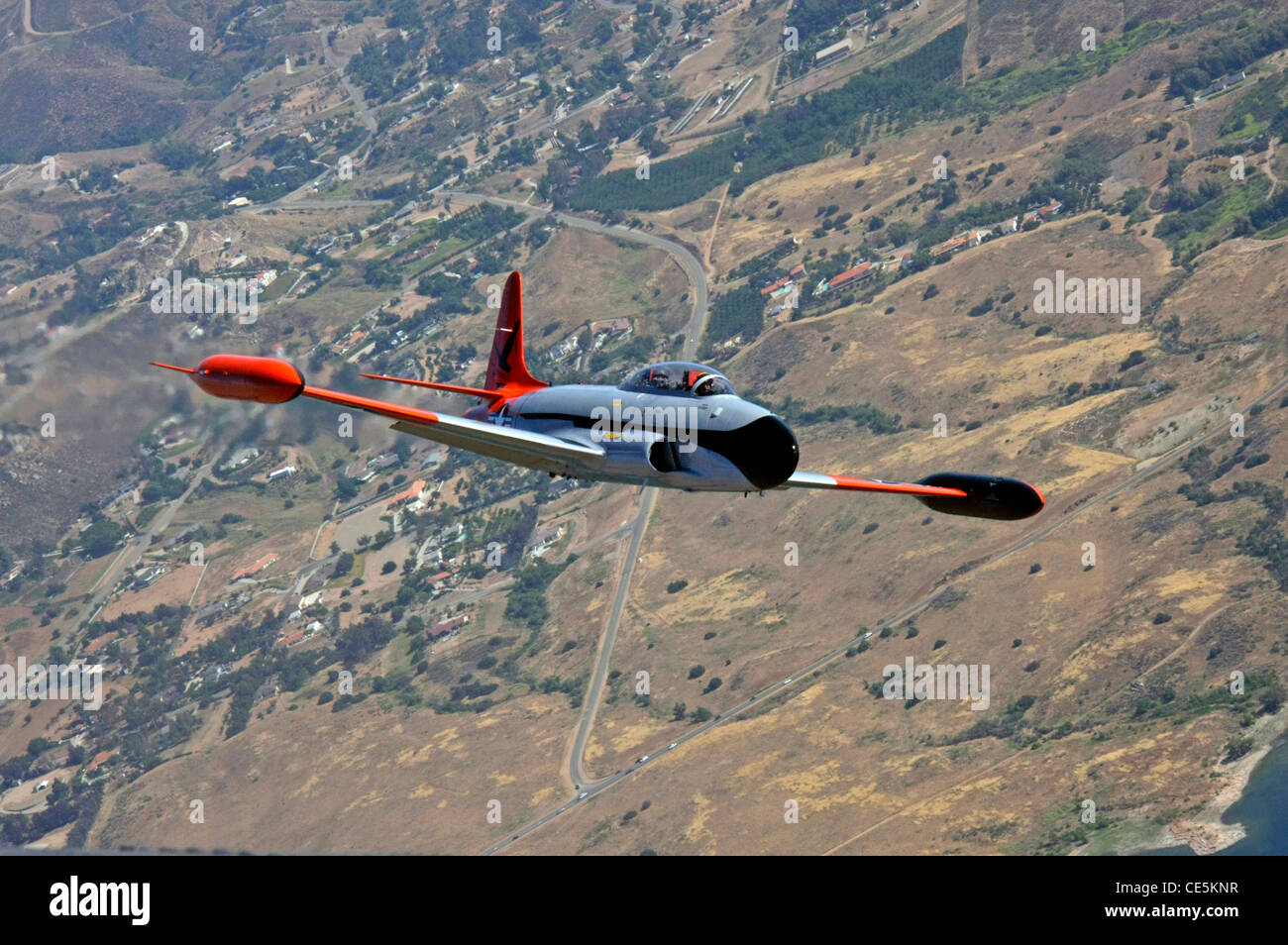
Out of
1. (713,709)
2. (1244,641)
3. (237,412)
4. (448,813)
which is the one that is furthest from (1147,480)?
(237,412)

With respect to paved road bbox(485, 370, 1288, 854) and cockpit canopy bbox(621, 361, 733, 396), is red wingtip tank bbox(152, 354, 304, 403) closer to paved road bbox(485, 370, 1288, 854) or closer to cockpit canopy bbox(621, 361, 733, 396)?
cockpit canopy bbox(621, 361, 733, 396)

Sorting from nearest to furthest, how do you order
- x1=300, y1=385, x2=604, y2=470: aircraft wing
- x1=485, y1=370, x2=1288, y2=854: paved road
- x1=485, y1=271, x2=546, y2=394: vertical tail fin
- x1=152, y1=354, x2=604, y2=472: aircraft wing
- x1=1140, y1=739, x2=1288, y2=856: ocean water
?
x1=152, y1=354, x2=604, y2=472: aircraft wing, x1=300, y1=385, x2=604, y2=470: aircraft wing, x1=485, y1=271, x2=546, y2=394: vertical tail fin, x1=1140, y1=739, x2=1288, y2=856: ocean water, x1=485, y1=370, x2=1288, y2=854: paved road

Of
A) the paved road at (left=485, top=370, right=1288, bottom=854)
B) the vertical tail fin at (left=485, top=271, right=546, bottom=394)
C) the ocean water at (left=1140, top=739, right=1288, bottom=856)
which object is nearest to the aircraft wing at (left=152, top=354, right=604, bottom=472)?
the vertical tail fin at (left=485, top=271, right=546, bottom=394)

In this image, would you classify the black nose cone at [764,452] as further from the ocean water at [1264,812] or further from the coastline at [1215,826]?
the ocean water at [1264,812]

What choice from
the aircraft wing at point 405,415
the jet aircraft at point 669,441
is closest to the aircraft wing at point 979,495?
the jet aircraft at point 669,441
